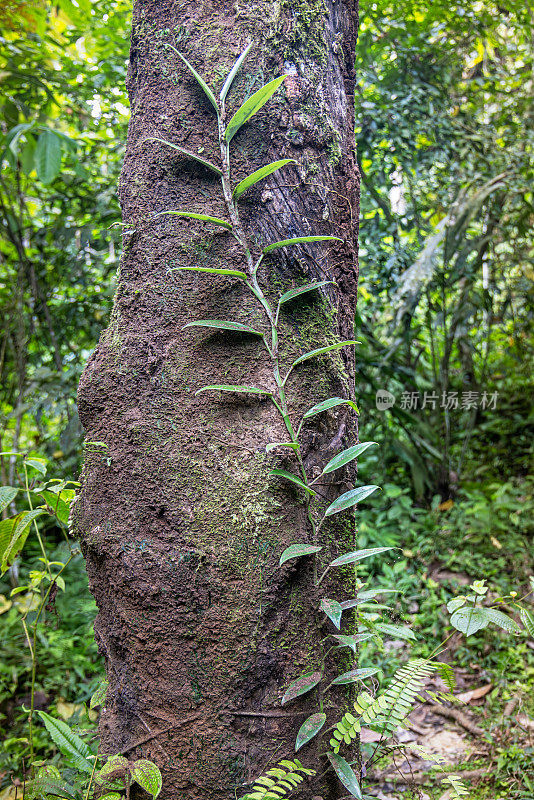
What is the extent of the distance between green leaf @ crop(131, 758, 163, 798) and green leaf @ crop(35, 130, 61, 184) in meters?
2.03

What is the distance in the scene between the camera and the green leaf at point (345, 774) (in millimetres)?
896

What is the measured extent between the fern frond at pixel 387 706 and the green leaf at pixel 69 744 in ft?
1.59

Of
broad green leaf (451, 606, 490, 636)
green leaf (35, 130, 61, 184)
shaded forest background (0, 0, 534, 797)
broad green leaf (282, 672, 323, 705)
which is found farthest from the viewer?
shaded forest background (0, 0, 534, 797)

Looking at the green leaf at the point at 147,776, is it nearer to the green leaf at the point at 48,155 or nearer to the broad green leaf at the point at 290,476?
the broad green leaf at the point at 290,476

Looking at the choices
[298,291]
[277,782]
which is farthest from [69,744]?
[298,291]

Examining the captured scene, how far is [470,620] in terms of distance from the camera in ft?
3.88

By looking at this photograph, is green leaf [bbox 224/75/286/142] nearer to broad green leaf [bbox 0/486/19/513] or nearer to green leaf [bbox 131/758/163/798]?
broad green leaf [bbox 0/486/19/513]

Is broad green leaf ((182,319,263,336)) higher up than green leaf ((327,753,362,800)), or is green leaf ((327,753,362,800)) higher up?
broad green leaf ((182,319,263,336))

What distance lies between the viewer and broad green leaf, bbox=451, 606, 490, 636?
1.16m

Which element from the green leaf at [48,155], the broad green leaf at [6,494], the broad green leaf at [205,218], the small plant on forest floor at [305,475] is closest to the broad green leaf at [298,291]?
the small plant on forest floor at [305,475]

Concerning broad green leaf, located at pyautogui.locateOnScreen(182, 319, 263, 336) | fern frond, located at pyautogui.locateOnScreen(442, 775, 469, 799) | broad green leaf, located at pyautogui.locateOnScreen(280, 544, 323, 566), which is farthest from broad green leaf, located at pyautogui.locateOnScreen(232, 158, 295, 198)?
fern frond, located at pyautogui.locateOnScreen(442, 775, 469, 799)

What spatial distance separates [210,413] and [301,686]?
0.53m

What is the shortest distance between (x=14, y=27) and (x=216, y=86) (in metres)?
2.15

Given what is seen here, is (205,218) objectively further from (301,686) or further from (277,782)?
(277,782)
